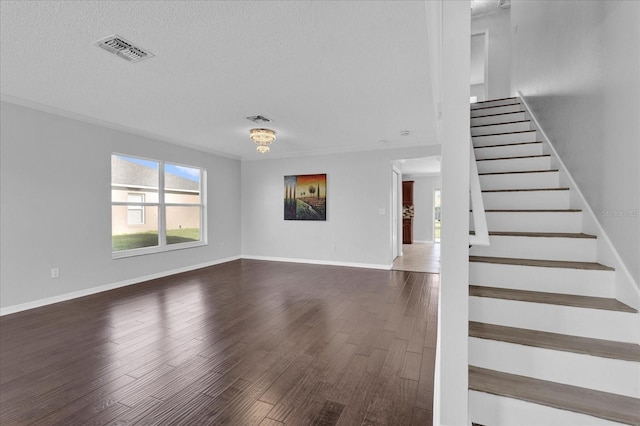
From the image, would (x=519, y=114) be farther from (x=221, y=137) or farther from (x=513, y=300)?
(x=221, y=137)

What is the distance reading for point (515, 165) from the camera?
2943 mm

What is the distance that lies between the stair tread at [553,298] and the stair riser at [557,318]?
23 millimetres

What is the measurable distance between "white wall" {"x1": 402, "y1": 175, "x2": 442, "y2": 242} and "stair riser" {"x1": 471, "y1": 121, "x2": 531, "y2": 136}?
681cm

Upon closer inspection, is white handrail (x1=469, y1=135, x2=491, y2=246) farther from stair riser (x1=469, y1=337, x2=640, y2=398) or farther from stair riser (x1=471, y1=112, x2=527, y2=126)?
stair riser (x1=471, y1=112, x2=527, y2=126)

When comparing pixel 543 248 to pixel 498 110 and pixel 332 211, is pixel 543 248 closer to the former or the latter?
pixel 498 110

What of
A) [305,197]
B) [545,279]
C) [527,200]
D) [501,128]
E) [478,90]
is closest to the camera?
[545,279]

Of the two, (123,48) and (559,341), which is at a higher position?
(123,48)

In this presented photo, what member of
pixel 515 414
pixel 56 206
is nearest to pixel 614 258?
pixel 515 414

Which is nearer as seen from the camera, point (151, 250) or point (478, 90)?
point (151, 250)

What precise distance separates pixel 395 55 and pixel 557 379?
8.18ft

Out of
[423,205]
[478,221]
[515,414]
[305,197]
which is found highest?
[305,197]

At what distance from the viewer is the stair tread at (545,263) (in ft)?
6.26

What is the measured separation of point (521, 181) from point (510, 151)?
0.55 meters

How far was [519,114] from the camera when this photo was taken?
3768 mm
